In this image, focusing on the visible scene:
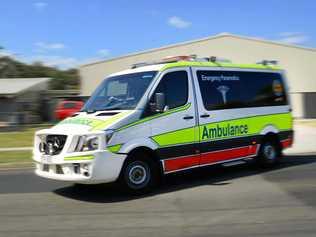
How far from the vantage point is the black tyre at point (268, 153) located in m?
12.5

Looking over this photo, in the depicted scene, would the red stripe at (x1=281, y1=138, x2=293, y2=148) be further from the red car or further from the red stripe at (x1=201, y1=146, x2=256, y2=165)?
the red car

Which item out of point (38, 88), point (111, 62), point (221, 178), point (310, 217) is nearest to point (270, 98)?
point (221, 178)

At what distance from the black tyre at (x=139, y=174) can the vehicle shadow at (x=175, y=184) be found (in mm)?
150

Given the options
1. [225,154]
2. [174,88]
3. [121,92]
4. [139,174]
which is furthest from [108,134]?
[225,154]

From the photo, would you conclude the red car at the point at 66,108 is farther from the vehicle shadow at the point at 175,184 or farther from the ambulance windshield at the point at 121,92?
the ambulance windshield at the point at 121,92

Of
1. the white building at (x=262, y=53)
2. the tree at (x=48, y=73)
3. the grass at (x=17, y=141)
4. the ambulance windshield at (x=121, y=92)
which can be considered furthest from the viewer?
the tree at (x=48, y=73)

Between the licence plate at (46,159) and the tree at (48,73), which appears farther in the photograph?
the tree at (48,73)

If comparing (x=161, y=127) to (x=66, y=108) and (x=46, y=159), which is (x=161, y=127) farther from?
(x=66, y=108)

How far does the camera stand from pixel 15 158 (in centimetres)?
1678

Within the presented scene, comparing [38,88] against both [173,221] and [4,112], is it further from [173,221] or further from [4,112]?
[173,221]

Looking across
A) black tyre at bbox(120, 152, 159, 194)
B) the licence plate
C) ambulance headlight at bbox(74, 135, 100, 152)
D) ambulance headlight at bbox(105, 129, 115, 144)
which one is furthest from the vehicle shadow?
ambulance headlight at bbox(105, 129, 115, 144)

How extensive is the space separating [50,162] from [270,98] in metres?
5.62

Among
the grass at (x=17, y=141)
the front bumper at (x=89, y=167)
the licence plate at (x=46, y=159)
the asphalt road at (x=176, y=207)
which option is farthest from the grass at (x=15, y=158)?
the front bumper at (x=89, y=167)

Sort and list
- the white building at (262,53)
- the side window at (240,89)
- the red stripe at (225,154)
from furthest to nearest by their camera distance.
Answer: the white building at (262,53) → the side window at (240,89) → the red stripe at (225,154)
